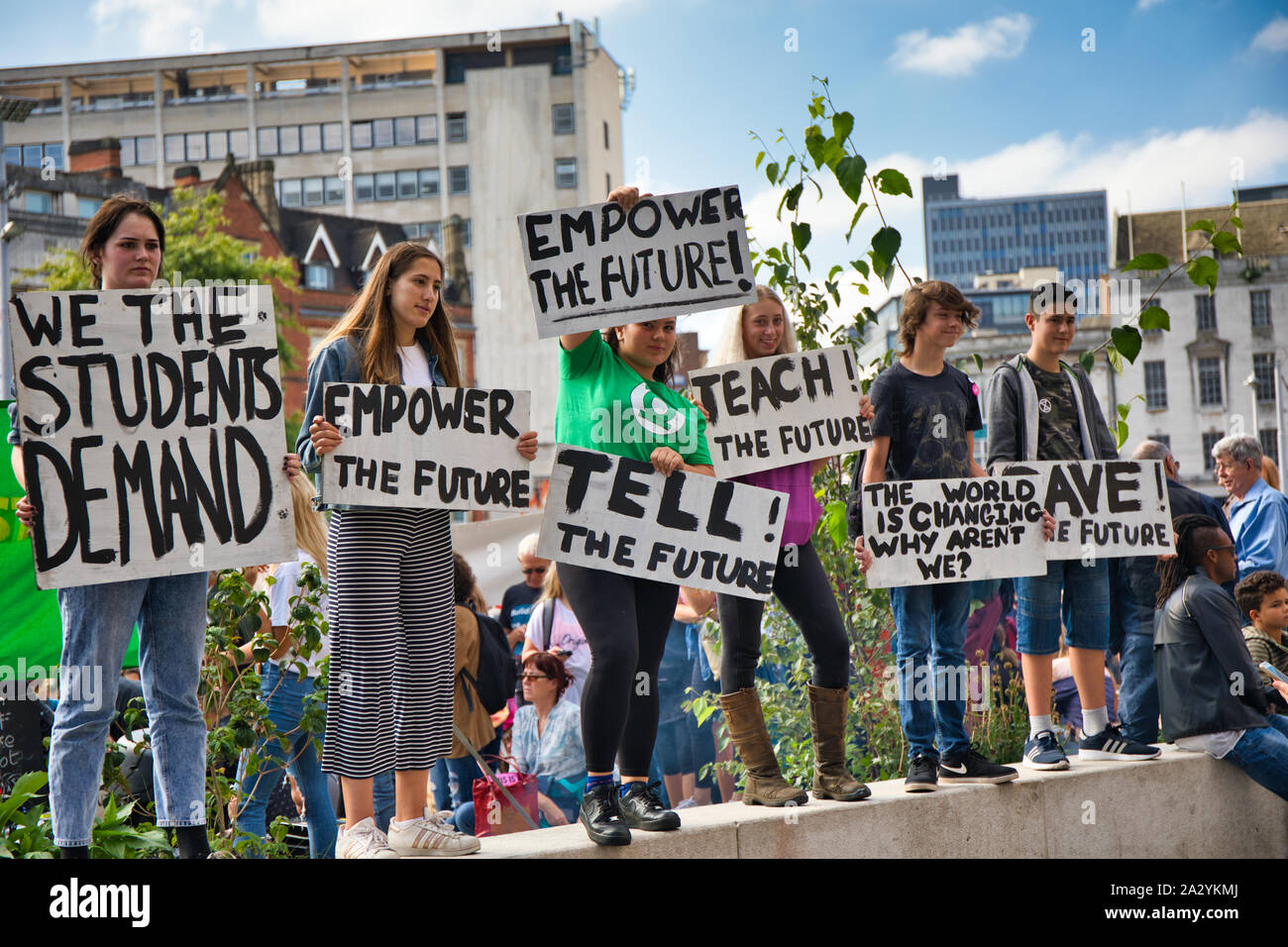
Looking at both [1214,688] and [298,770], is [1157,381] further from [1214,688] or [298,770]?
[298,770]

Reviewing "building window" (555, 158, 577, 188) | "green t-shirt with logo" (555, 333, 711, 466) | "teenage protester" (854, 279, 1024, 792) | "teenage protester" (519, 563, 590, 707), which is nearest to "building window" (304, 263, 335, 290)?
"building window" (555, 158, 577, 188)

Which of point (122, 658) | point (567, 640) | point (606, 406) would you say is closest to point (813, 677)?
point (606, 406)

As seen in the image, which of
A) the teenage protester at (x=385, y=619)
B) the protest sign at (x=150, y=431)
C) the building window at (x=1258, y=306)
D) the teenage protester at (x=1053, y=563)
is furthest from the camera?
the building window at (x=1258, y=306)

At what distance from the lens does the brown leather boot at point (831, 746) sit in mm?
4750

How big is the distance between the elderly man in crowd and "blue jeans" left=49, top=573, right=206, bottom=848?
640 cm

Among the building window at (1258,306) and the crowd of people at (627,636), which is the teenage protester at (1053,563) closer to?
the crowd of people at (627,636)

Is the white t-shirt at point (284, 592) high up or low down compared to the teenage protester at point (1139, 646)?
up

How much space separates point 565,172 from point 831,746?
54921 mm

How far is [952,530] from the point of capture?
204 inches

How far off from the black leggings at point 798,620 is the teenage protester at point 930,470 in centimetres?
42

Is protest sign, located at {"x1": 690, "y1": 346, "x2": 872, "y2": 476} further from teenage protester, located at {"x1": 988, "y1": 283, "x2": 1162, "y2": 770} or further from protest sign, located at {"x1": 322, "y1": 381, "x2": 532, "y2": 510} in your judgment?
protest sign, located at {"x1": 322, "y1": 381, "x2": 532, "y2": 510}

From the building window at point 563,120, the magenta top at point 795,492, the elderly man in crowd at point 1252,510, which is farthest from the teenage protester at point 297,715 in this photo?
the building window at point 563,120

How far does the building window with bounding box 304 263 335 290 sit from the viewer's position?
52000 millimetres
